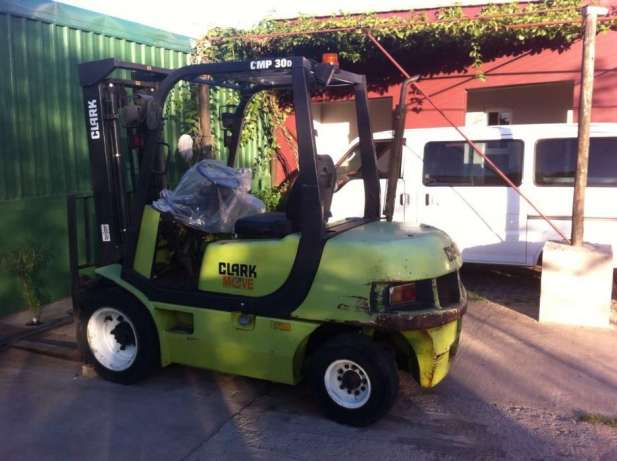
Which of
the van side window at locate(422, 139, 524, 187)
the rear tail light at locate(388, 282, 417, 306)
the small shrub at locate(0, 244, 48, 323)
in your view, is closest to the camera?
the rear tail light at locate(388, 282, 417, 306)

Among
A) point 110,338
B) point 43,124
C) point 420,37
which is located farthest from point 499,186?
point 43,124

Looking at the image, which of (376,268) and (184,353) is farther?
(184,353)

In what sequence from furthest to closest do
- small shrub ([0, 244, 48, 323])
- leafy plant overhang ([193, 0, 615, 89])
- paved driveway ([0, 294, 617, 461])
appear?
leafy plant overhang ([193, 0, 615, 89]) < small shrub ([0, 244, 48, 323]) < paved driveway ([0, 294, 617, 461])

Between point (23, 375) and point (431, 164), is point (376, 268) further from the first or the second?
point (431, 164)

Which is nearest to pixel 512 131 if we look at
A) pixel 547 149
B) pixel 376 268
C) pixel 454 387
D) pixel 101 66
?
pixel 547 149

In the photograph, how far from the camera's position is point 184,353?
4.77 meters

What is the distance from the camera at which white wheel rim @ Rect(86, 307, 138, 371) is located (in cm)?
504

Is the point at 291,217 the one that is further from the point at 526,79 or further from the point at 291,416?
the point at 526,79

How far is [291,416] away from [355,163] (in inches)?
195

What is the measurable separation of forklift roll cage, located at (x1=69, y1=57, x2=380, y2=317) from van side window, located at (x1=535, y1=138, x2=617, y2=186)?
11.8ft

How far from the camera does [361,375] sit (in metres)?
4.31

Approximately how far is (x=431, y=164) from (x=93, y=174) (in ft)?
16.1

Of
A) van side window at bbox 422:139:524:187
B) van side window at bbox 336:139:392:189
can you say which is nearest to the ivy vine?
van side window at bbox 336:139:392:189

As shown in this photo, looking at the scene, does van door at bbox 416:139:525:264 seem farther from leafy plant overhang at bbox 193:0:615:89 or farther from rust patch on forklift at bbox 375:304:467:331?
rust patch on forklift at bbox 375:304:467:331
